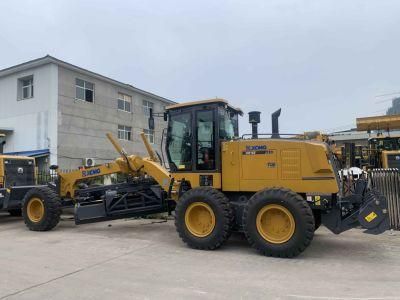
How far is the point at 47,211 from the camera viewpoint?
428 inches

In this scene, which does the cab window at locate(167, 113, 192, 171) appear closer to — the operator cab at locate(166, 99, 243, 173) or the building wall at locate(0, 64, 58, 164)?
the operator cab at locate(166, 99, 243, 173)

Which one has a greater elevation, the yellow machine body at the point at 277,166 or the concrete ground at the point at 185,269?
the yellow machine body at the point at 277,166

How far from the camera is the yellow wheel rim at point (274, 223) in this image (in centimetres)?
764

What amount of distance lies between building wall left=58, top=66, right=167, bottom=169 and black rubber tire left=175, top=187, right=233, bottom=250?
1635 cm

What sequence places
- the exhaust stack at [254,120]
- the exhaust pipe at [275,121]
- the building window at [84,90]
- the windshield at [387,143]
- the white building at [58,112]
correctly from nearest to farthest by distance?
the exhaust pipe at [275,121], the exhaust stack at [254,120], the windshield at [387,143], the white building at [58,112], the building window at [84,90]

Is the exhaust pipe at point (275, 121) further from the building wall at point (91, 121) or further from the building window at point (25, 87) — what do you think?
the building window at point (25, 87)

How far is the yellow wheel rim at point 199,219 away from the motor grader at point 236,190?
21 mm

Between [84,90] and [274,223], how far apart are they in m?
20.2

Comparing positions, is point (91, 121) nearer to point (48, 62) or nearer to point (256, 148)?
point (48, 62)

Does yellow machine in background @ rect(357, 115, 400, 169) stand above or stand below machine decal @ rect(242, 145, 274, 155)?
above

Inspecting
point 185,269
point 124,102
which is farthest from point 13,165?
point 124,102

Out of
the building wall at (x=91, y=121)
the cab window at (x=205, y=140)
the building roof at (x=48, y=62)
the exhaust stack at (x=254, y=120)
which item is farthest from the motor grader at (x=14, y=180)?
the building roof at (x=48, y=62)

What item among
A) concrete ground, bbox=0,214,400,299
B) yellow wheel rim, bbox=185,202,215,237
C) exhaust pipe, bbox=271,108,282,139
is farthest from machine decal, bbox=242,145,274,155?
concrete ground, bbox=0,214,400,299

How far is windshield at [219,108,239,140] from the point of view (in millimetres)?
9008
